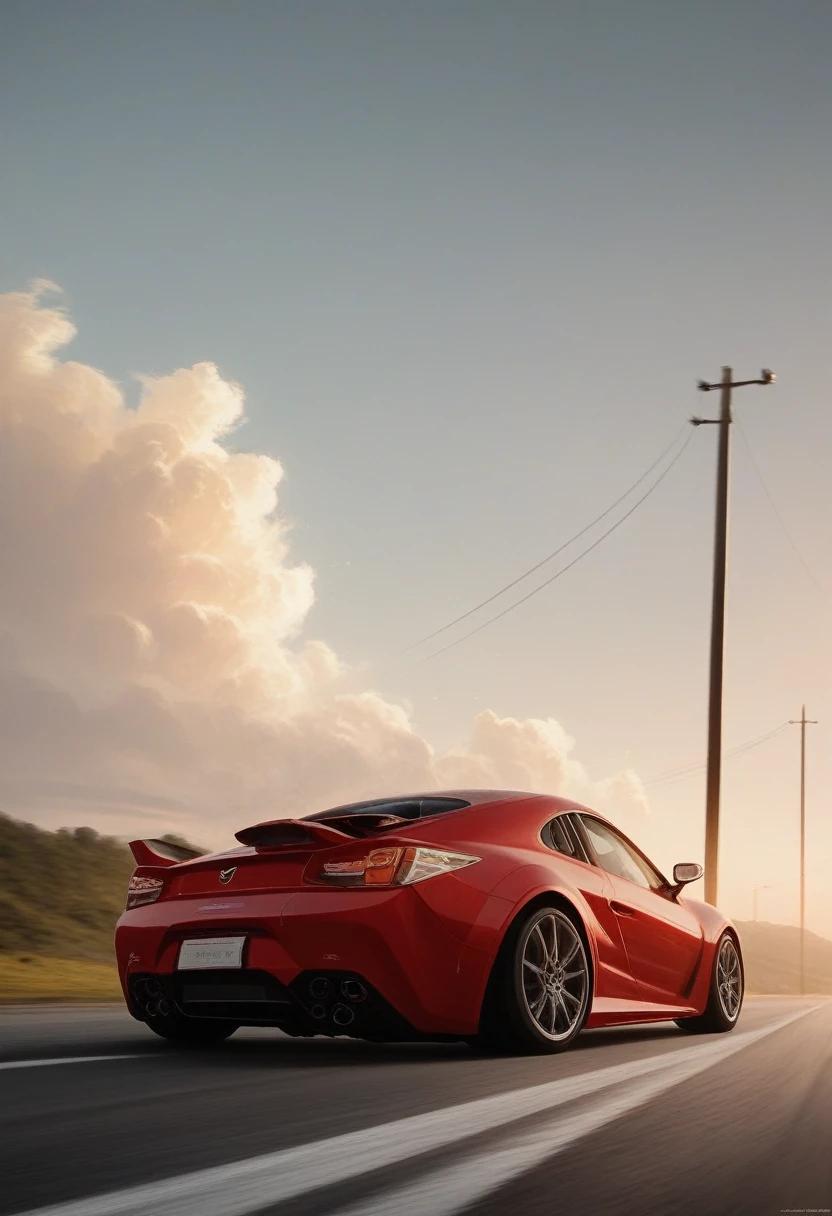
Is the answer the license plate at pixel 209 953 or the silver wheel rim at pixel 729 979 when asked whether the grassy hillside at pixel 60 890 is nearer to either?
the silver wheel rim at pixel 729 979

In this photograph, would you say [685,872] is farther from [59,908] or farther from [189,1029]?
[59,908]

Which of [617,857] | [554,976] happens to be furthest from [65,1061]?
[617,857]

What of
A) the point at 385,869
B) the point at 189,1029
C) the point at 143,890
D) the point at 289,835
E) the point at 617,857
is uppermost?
the point at 617,857

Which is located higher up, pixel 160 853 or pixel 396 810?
pixel 396 810

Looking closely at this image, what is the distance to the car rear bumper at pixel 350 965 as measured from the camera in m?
6.11

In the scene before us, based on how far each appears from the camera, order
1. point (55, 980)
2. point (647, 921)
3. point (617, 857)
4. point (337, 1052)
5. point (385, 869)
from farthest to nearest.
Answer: point (55, 980) → point (617, 857) → point (647, 921) → point (337, 1052) → point (385, 869)

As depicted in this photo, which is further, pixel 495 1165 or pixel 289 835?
pixel 289 835

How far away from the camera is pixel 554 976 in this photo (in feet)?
22.6

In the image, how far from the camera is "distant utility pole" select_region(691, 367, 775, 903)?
2569cm

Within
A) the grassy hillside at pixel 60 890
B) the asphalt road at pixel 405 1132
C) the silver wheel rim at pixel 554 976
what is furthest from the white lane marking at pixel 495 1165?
the grassy hillside at pixel 60 890

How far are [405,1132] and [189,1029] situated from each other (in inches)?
127

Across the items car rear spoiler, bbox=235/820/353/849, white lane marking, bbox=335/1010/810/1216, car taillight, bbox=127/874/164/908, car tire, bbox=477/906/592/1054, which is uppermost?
car rear spoiler, bbox=235/820/353/849

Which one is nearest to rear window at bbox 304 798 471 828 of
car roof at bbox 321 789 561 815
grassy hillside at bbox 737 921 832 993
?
car roof at bbox 321 789 561 815

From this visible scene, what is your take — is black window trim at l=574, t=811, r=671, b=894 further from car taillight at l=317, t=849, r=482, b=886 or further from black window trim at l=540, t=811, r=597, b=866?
car taillight at l=317, t=849, r=482, b=886
